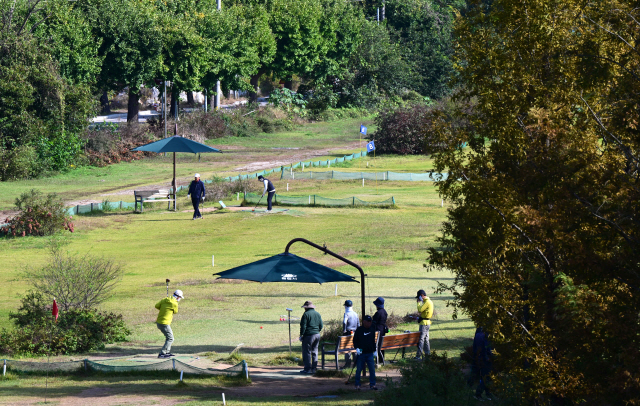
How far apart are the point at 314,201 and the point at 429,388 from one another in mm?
27194

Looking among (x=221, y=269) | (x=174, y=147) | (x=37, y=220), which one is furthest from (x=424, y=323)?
(x=174, y=147)

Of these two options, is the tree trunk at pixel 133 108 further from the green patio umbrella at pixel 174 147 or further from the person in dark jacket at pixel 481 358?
the person in dark jacket at pixel 481 358

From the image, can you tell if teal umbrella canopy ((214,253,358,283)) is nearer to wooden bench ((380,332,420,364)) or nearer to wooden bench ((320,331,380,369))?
wooden bench ((320,331,380,369))

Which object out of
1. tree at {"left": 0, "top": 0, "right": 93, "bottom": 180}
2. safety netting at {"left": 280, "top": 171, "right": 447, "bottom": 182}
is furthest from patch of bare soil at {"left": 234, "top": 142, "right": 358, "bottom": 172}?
tree at {"left": 0, "top": 0, "right": 93, "bottom": 180}

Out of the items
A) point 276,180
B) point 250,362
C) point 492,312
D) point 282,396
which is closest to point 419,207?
point 276,180

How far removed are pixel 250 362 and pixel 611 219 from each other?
899cm

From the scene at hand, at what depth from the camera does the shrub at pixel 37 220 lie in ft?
97.2

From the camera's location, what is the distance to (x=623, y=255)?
861cm

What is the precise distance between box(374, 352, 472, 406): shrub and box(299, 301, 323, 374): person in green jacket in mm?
3767

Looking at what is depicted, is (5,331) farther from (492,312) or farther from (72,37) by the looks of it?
(72,37)

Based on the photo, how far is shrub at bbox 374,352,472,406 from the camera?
399 inches

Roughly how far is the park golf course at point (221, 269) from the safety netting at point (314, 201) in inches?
26.3

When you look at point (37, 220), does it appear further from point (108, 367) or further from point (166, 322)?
point (108, 367)

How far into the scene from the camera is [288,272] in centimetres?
1573
